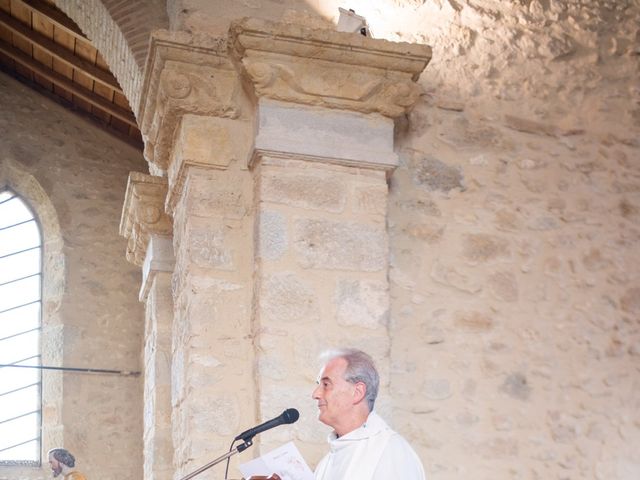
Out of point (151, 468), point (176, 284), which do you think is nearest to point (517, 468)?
point (176, 284)

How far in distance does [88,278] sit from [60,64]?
220cm

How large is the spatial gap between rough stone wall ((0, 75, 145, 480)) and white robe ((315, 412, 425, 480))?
25.4ft

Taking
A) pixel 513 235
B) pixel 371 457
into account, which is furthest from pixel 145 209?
pixel 371 457

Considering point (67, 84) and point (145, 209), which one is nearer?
point (145, 209)

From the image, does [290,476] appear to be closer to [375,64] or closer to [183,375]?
[183,375]

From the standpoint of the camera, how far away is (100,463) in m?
10.9

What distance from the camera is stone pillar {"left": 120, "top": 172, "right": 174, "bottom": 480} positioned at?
617 cm

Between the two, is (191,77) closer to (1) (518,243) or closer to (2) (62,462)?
(1) (518,243)

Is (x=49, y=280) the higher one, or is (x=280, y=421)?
(x=49, y=280)

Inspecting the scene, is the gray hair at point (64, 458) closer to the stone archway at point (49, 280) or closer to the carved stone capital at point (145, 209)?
the stone archway at point (49, 280)

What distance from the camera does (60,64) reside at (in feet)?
36.3

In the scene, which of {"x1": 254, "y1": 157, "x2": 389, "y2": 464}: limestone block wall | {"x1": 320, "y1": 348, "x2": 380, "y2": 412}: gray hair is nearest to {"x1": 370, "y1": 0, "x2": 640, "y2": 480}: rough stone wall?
{"x1": 254, "y1": 157, "x2": 389, "y2": 464}: limestone block wall

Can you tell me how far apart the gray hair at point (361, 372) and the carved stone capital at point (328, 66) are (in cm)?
149

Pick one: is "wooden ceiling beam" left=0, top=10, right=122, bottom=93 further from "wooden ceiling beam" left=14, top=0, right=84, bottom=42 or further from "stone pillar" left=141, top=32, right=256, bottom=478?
"stone pillar" left=141, top=32, right=256, bottom=478
